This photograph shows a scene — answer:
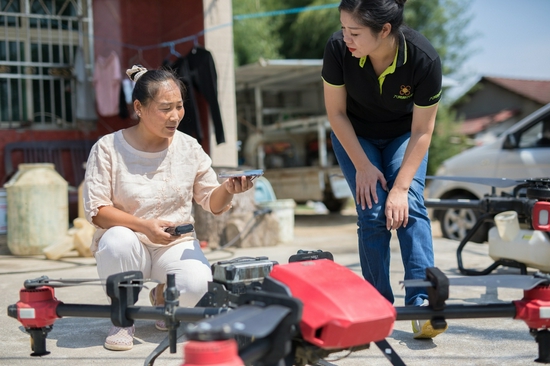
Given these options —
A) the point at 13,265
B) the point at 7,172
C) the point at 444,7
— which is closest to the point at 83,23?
the point at 7,172

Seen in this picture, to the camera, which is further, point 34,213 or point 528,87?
point 528,87

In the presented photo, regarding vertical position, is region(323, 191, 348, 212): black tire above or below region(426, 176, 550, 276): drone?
below

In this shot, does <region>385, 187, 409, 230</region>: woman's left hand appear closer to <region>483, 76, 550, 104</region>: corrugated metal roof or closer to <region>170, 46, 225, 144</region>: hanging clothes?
<region>170, 46, 225, 144</region>: hanging clothes

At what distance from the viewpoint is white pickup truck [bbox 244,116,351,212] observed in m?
10.8

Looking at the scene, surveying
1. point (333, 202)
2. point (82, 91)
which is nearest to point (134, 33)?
point (82, 91)

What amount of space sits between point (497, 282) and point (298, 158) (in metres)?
10.1

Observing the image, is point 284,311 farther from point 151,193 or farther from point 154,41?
point 154,41

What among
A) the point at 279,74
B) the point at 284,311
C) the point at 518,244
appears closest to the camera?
the point at 284,311

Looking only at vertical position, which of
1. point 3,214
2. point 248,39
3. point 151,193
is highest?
point 248,39

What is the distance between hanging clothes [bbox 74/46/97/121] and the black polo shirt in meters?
5.98

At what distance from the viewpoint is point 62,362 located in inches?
104

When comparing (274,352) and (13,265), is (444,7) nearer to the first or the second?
(13,265)

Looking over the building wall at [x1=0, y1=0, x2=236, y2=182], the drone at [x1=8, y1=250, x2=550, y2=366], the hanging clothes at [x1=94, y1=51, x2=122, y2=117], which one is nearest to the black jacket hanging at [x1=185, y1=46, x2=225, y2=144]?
the building wall at [x1=0, y1=0, x2=236, y2=182]

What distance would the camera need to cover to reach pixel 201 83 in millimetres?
7691
